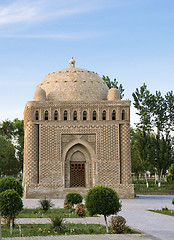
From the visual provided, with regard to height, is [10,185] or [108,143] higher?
[108,143]

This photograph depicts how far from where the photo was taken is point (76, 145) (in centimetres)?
2425

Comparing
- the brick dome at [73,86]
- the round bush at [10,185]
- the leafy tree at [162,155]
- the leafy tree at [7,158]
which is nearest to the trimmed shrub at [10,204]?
the round bush at [10,185]

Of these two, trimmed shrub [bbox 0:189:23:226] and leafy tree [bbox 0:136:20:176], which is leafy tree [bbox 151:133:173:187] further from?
trimmed shrub [bbox 0:189:23:226]

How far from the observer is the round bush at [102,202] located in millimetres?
9594

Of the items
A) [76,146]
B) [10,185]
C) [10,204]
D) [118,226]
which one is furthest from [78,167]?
[118,226]

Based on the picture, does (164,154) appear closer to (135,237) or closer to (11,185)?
(11,185)

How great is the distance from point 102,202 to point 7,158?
35.8 metres

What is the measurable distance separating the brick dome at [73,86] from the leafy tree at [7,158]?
15009mm

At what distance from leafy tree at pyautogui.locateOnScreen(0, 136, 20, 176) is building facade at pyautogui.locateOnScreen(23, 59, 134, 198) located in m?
16.4

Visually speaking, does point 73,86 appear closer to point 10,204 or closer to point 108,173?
point 108,173

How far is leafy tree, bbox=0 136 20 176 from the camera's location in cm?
3972

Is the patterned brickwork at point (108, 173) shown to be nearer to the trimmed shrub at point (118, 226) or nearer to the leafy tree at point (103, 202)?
the leafy tree at point (103, 202)

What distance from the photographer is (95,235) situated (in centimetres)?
892

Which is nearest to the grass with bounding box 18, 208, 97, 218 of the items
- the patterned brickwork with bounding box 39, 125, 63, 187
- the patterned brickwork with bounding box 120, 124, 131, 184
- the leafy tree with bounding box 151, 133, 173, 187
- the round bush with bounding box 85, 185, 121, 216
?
the round bush with bounding box 85, 185, 121, 216
